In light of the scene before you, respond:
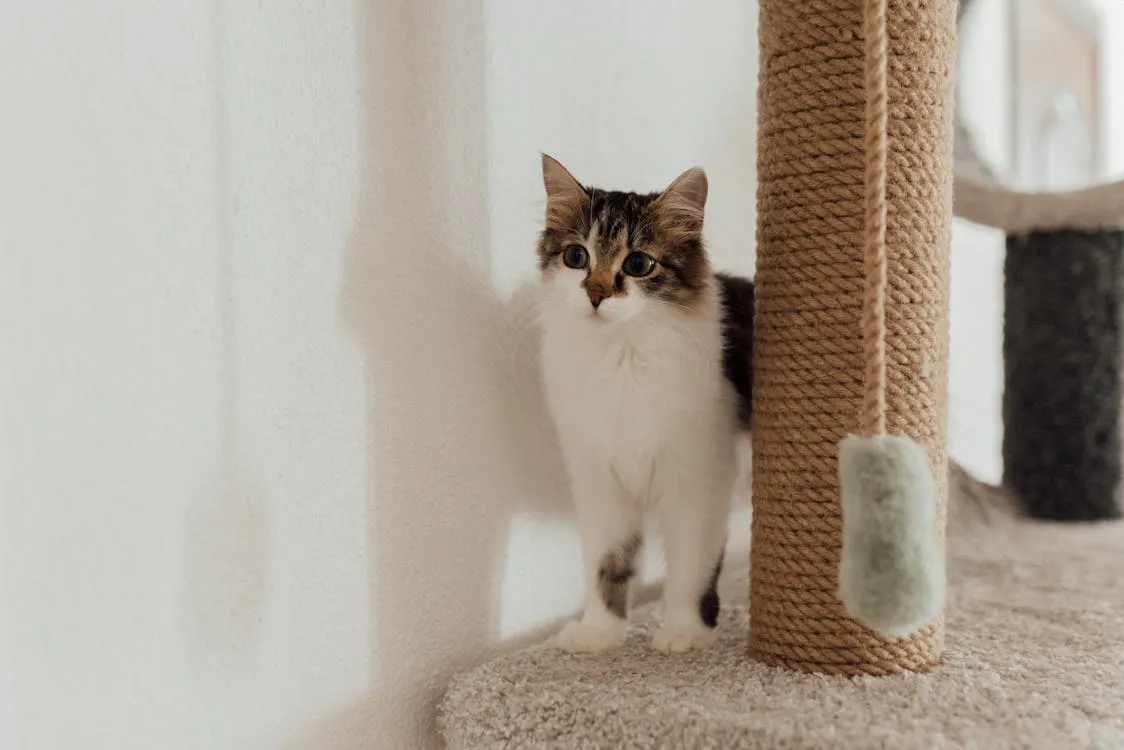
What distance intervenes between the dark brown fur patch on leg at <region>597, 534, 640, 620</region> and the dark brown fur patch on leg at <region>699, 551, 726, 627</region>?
0.09 m

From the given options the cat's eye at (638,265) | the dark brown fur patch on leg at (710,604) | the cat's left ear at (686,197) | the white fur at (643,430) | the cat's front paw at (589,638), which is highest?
the cat's left ear at (686,197)

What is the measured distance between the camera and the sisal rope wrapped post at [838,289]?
0.96m

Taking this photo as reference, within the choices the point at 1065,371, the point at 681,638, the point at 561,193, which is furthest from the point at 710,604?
the point at 1065,371

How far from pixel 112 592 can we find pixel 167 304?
241mm

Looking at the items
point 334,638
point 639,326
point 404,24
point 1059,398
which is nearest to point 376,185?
point 404,24

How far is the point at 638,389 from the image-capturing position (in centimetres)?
107

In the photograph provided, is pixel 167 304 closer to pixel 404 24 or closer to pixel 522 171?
pixel 404 24

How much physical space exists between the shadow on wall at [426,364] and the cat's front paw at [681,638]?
20cm

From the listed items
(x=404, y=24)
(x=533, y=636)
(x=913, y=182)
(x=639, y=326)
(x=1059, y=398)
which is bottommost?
(x=533, y=636)

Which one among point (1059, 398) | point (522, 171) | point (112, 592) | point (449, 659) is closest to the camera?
point (112, 592)

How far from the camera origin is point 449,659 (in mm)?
1096

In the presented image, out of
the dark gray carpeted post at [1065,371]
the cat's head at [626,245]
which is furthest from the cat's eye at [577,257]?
the dark gray carpeted post at [1065,371]

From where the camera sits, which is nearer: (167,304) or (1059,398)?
(167,304)

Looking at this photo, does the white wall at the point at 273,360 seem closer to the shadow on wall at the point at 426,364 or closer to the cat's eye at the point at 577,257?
the shadow on wall at the point at 426,364
